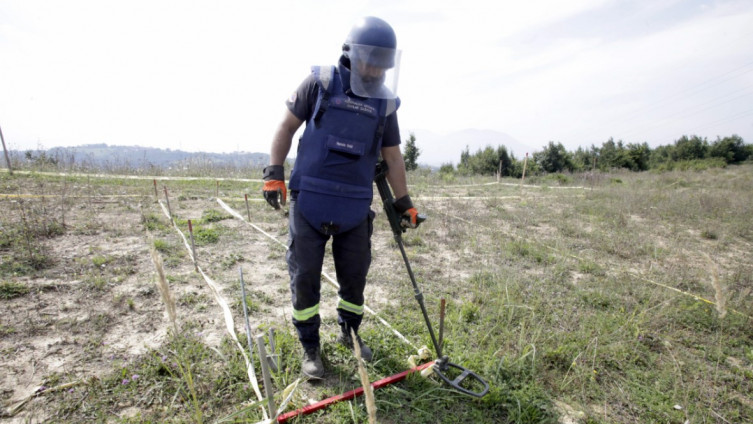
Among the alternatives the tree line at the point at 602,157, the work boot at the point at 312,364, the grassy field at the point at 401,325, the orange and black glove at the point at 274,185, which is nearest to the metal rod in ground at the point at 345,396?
the grassy field at the point at 401,325

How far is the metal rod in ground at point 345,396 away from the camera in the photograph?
1879 millimetres

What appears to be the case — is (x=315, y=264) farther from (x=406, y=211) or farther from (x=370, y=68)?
Result: (x=370, y=68)

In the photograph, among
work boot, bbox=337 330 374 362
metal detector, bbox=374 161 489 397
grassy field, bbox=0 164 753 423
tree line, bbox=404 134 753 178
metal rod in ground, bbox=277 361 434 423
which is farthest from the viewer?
tree line, bbox=404 134 753 178

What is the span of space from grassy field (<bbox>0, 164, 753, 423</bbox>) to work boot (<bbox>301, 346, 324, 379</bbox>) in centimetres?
8

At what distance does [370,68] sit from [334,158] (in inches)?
24.8

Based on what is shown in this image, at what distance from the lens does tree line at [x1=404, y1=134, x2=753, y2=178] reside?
26906 millimetres

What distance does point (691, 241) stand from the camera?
5.86 metres

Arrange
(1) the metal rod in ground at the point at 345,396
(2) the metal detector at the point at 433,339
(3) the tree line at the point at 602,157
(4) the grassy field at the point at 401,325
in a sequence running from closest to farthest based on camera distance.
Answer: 1. (1) the metal rod in ground at the point at 345,396
2. (4) the grassy field at the point at 401,325
3. (2) the metal detector at the point at 433,339
4. (3) the tree line at the point at 602,157

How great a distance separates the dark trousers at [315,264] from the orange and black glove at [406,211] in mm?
253

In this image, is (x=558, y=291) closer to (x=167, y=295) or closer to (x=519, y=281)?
(x=519, y=281)

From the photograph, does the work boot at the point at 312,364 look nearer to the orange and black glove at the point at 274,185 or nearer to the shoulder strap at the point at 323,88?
the orange and black glove at the point at 274,185

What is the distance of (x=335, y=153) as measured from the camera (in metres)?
2.12

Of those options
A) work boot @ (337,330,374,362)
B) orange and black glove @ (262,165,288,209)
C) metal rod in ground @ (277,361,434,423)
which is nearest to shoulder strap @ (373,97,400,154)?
orange and black glove @ (262,165,288,209)

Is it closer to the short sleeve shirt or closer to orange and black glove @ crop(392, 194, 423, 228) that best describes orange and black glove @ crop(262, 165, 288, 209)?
the short sleeve shirt
